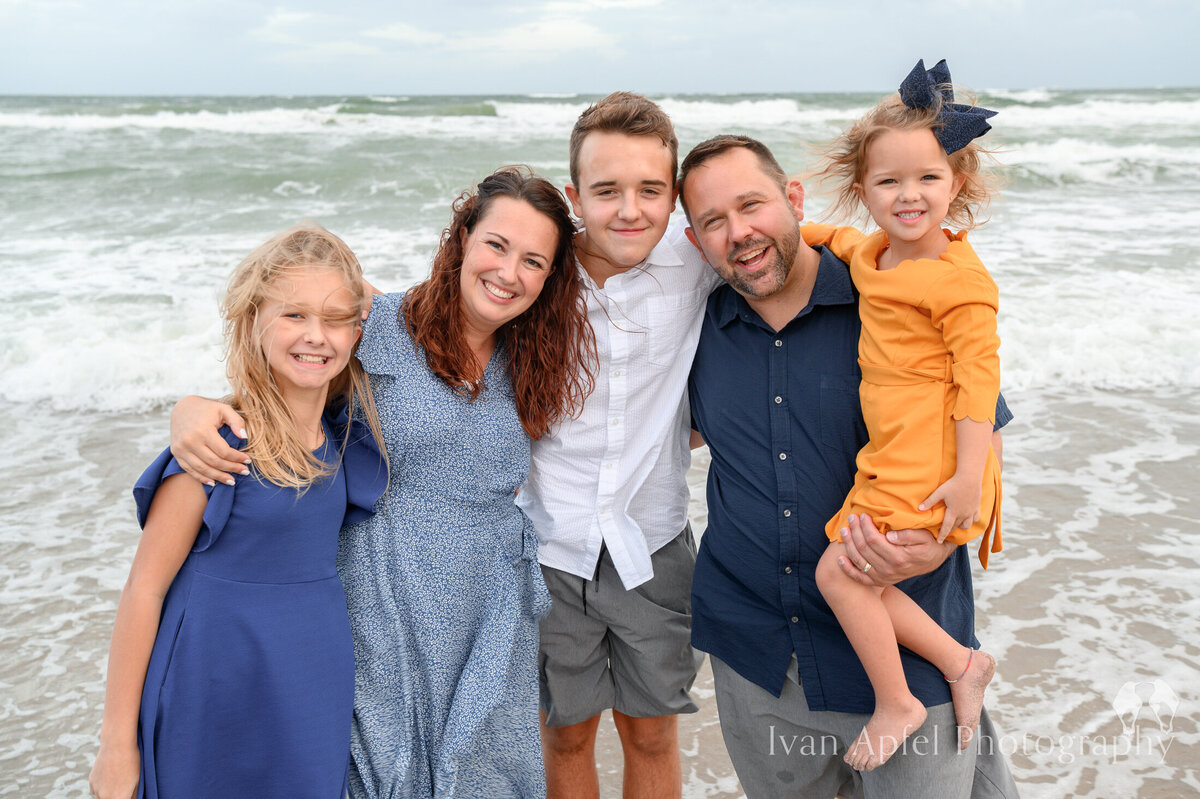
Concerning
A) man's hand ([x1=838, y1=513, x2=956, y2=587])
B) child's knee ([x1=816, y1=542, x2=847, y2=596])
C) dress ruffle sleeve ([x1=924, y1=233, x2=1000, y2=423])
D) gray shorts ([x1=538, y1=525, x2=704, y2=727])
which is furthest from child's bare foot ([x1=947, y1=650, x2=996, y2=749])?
gray shorts ([x1=538, y1=525, x2=704, y2=727])

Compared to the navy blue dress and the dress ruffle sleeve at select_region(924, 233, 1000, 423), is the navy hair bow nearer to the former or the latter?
the dress ruffle sleeve at select_region(924, 233, 1000, 423)

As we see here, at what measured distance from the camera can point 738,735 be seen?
8.06 ft

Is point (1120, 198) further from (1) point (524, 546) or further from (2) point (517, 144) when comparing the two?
(1) point (524, 546)

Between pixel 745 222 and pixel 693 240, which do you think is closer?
pixel 745 222

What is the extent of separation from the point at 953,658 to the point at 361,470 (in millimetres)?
1554

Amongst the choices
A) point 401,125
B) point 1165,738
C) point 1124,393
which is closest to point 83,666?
point 1165,738

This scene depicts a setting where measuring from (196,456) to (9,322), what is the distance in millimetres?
7494

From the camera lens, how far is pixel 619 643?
2799mm

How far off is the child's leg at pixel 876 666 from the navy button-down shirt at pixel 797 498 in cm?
10

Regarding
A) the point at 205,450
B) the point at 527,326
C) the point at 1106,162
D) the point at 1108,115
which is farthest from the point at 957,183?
the point at 1108,115

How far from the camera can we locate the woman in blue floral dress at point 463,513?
2254 mm

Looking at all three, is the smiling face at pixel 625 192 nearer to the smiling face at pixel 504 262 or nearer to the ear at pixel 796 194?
the smiling face at pixel 504 262

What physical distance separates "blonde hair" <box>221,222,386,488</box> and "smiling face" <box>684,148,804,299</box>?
95 centimetres
